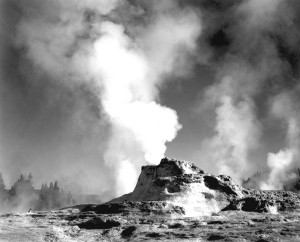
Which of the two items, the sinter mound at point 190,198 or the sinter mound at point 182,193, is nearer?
the sinter mound at point 190,198

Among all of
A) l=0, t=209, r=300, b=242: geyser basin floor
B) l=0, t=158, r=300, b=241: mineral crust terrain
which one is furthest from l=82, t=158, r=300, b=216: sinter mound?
l=0, t=209, r=300, b=242: geyser basin floor

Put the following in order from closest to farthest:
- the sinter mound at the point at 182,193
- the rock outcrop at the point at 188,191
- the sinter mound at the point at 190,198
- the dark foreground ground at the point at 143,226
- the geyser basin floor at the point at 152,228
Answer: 1. the geyser basin floor at the point at 152,228
2. the dark foreground ground at the point at 143,226
3. the sinter mound at the point at 190,198
4. the sinter mound at the point at 182,193
5. the rock outcrop at the point at 188,191

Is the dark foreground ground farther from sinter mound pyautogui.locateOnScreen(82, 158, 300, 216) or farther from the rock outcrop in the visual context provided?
the rock outcrop

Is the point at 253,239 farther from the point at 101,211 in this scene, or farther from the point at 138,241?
the point at 101,211

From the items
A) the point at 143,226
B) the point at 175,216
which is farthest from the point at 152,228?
the point at 175,216

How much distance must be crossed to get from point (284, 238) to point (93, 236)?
39480mm

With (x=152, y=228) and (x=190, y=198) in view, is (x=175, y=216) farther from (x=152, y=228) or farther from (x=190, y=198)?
(x=152, y=228)

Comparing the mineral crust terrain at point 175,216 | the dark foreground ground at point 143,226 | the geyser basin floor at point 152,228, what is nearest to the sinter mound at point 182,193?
the mineral crust terrain at point 175,216

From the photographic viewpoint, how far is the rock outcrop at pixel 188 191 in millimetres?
104500

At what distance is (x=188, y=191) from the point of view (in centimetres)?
10706

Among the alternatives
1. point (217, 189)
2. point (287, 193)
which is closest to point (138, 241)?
point (217, 189)

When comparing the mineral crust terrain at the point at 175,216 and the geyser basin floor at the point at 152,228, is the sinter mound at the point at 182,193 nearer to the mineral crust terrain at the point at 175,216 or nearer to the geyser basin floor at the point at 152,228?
the mineral crust terrain at the point at 175,216

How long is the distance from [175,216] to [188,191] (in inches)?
587

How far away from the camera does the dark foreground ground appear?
67.9 metres
